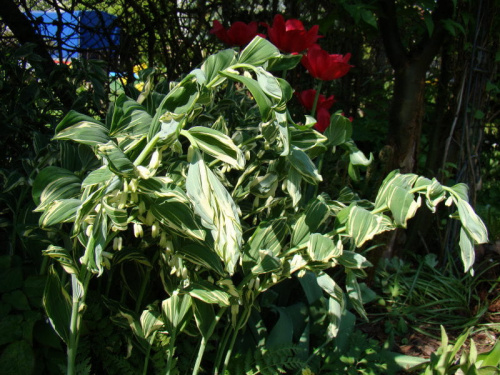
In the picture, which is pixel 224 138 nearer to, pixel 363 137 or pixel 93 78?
pixel 93 78

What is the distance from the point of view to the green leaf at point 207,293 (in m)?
1.12

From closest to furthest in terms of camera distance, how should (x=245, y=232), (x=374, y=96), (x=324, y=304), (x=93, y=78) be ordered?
(x=245, y=232) < (x=324, y=304) < (x=93, y=78) < (x=374, y=96)

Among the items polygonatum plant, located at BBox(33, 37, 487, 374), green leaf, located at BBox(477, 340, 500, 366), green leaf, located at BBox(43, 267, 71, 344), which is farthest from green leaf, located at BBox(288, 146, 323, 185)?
green leaf, located at BBox(477, 340, 500, 366)

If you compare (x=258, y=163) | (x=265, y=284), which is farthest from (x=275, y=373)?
(x=258, y=163)

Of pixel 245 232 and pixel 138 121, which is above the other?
pixel 138 121

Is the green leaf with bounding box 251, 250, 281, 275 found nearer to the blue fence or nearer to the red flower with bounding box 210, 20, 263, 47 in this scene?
the red flower with bounding box 210, 20, 263, 47

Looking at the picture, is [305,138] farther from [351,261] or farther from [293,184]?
[351,261]

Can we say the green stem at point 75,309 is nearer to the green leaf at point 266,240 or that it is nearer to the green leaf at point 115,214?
the green leaf at point 115,214

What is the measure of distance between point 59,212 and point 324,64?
965mm

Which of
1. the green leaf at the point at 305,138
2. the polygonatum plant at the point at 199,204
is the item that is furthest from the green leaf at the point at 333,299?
the green leaf at the point at 305,138

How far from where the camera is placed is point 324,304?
63.4 inches

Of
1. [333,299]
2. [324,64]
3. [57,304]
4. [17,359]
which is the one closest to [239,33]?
[324,64]

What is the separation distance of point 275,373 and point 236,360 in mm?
139

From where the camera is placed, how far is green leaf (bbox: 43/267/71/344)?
117cm
